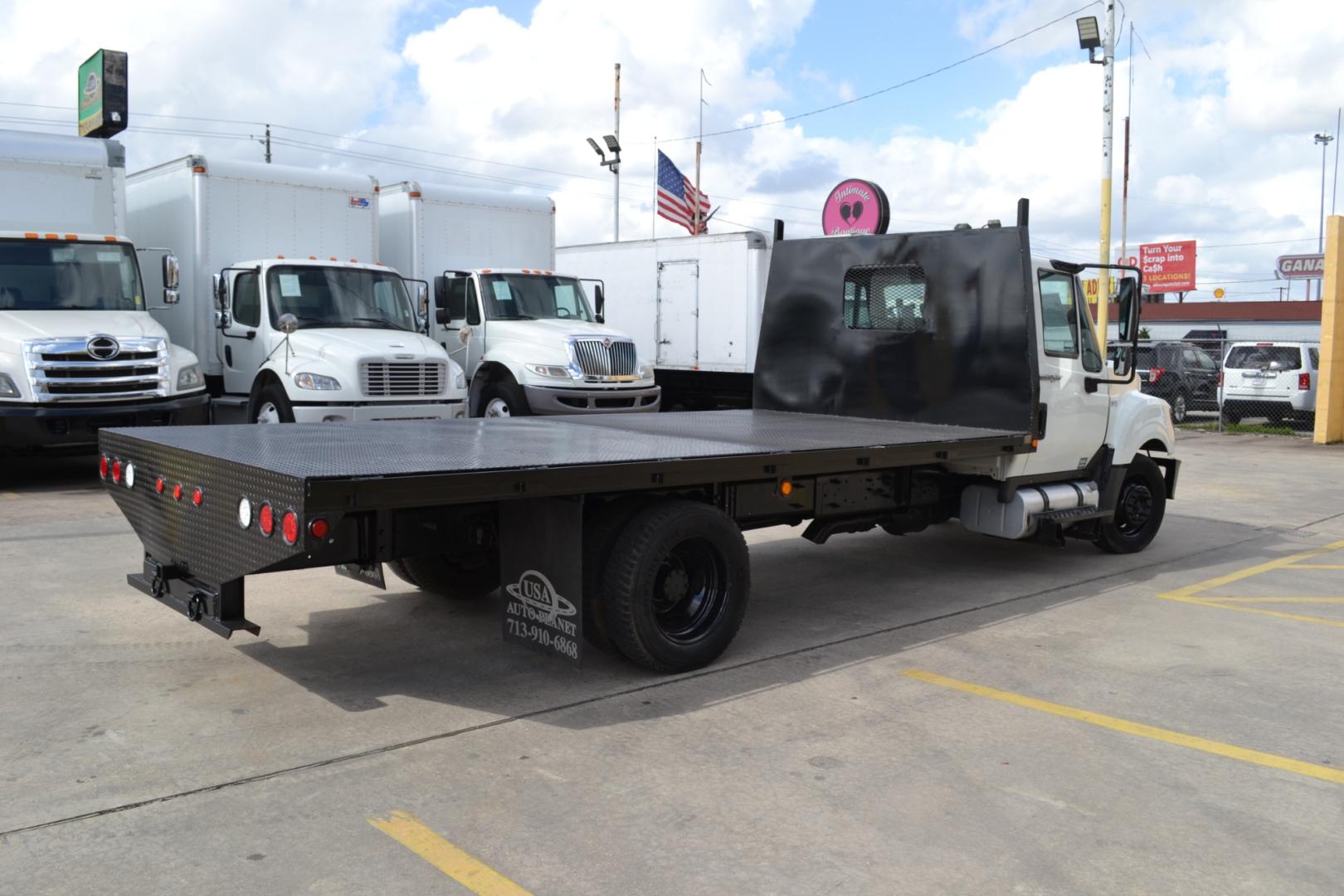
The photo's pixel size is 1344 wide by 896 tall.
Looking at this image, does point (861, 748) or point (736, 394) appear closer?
point (861, 748)

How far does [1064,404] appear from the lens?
815cm

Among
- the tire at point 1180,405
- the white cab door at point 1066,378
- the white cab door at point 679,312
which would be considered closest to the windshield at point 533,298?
the white cab door at point 679,312

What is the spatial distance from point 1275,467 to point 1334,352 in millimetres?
5503

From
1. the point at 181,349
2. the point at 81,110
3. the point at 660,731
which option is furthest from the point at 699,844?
the point at 81,110

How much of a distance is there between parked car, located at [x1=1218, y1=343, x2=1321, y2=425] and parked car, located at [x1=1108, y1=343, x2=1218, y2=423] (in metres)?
0.86

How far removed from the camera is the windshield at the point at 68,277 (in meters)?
12.2

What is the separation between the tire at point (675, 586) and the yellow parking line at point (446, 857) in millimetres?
1652

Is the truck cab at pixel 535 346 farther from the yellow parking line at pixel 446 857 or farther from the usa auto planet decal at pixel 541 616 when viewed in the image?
the yellow parking line at pixel 446 857

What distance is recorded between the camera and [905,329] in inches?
330

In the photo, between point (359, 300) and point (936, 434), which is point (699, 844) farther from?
point (359, 300)

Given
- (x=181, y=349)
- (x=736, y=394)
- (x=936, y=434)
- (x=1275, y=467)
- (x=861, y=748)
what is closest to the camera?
(x=861, y=748)

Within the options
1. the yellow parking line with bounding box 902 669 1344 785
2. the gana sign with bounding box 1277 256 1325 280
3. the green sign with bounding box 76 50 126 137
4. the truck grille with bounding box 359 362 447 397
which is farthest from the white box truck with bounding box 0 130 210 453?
the gana sign with bounding box 1277 256 1325 280

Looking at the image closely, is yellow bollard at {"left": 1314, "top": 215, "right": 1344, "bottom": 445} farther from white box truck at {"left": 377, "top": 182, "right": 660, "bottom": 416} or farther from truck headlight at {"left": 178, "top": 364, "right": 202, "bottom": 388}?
truck headlight at {"left": 178, "top": 364, "right": 202, "bottom": 388}

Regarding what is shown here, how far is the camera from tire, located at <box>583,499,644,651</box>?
5.48 meters
